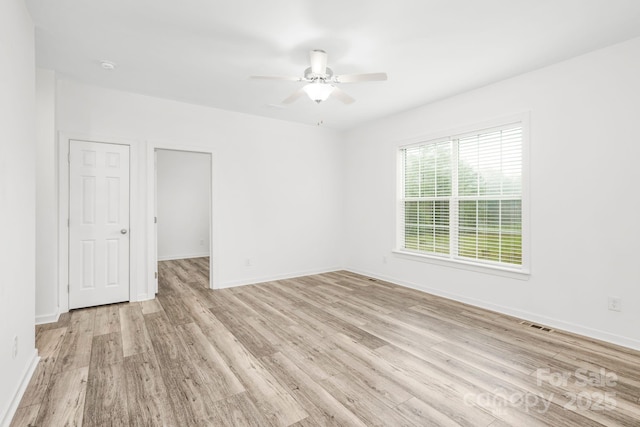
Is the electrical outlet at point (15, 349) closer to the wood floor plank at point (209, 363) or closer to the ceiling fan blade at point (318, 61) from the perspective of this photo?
the wood floor plank at point (209, 363)

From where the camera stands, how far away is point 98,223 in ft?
12.4

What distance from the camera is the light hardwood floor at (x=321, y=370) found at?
1.83 meters

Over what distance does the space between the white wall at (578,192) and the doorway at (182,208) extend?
5.88 meters

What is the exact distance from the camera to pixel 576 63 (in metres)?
2.98

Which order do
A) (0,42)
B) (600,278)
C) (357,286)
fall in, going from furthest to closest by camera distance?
(357,286) → (600,278) → (0,42)

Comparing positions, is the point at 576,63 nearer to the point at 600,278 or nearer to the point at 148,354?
the point at 600,278

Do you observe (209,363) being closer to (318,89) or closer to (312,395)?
(312,395)

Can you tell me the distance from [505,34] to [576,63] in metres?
1.03

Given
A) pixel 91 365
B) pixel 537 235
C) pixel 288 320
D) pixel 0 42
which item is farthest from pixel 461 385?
pixel 0 42

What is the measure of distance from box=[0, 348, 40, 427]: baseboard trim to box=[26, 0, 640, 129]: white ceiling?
8.86 feet

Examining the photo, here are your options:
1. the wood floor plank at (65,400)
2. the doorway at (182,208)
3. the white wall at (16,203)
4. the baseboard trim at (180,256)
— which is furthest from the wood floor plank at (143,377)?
the baseboard trim at (180,256)

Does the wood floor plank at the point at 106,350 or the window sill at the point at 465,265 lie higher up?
the window sill at the point at 465,265

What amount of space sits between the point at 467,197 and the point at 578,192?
3.84ft

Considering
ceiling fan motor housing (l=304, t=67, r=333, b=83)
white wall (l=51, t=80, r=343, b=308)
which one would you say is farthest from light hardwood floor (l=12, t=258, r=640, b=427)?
ceiling fan motor housing (l=304, t=67, r=333, b=83)
